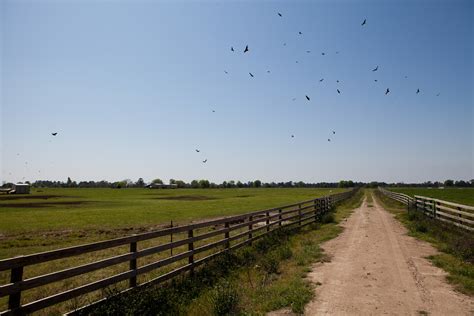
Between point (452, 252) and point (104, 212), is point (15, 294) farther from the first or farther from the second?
point (104, 212)

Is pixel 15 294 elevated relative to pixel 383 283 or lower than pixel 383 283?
elevated

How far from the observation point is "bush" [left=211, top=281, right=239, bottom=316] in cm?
656

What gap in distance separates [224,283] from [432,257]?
7571 millimetres

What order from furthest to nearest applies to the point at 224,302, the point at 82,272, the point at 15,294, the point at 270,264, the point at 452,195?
the point at 452,195 → the point at 270,264 → the point at 224,302 → the point at 82,272 → the point at 15,294

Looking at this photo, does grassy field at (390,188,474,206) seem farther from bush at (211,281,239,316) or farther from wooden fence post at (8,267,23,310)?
wooden fence post at (8,267,23,310)

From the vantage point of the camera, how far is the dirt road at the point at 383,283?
6.77m

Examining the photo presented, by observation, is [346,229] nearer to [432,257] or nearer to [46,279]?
[432,257]

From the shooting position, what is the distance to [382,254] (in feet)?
39.4

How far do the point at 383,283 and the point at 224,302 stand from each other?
4.30 m

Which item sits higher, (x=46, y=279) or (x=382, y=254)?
(x=46, y=279)

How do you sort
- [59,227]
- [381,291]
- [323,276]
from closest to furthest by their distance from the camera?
1. [381,291]
2. [323,276]
3. [59,227]

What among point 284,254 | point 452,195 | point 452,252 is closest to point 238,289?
point 284,254

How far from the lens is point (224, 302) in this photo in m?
6.71

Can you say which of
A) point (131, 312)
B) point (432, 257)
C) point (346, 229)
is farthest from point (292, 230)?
point (131, 312)
